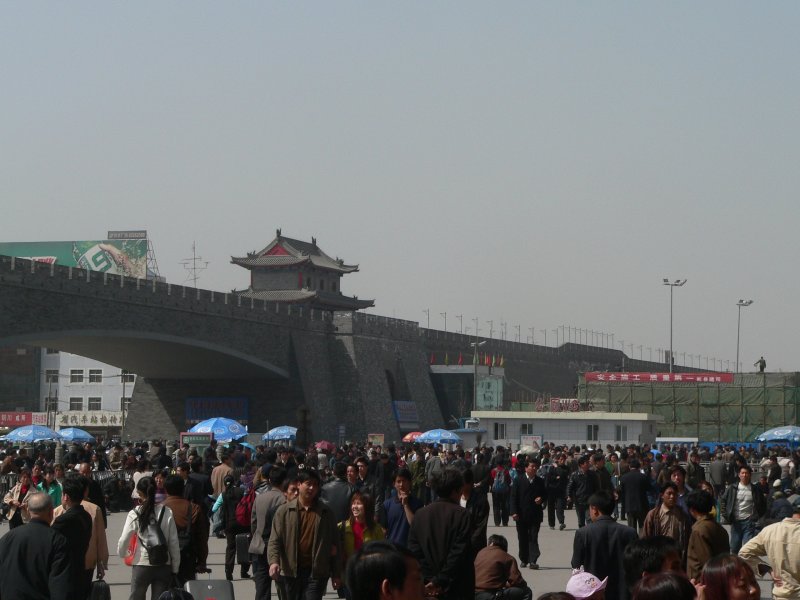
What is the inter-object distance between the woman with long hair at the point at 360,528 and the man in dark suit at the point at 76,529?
1.92 m

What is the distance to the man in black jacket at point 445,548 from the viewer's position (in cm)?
718

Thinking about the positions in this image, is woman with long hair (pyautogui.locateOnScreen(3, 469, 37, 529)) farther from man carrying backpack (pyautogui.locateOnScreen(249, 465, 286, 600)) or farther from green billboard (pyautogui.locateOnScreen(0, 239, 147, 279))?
green billboard (pyautogui.locateOnScreen(0, 239, 147, 279))

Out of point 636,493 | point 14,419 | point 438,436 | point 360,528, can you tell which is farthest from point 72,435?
point 14,419

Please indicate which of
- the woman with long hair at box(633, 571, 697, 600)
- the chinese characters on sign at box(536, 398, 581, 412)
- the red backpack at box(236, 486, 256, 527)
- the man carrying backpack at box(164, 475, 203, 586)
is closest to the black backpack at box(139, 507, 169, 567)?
the man carrying backpack at box(164, 475, 203, 586)

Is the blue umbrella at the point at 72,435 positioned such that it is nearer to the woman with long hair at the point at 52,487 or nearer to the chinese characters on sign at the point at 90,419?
the woman with long hair at the point at 52,487

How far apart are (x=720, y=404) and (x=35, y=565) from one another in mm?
50198

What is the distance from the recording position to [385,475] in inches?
739

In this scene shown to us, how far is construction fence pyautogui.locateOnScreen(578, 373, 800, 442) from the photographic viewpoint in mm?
54344

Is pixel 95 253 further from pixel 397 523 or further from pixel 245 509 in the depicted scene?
pixel 397 523

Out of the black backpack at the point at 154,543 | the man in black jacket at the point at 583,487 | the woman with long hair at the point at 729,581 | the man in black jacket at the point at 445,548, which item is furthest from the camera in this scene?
the man in black jacket at the point at 583,487

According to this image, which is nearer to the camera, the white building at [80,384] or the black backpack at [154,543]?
the black backpack at [154,543]

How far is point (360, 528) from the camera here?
364 inches

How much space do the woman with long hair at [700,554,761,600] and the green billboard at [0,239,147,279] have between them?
60898 mm

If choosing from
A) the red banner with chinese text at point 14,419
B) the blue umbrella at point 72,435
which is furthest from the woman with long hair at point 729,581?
the red banner with chinese text at point 14,419
